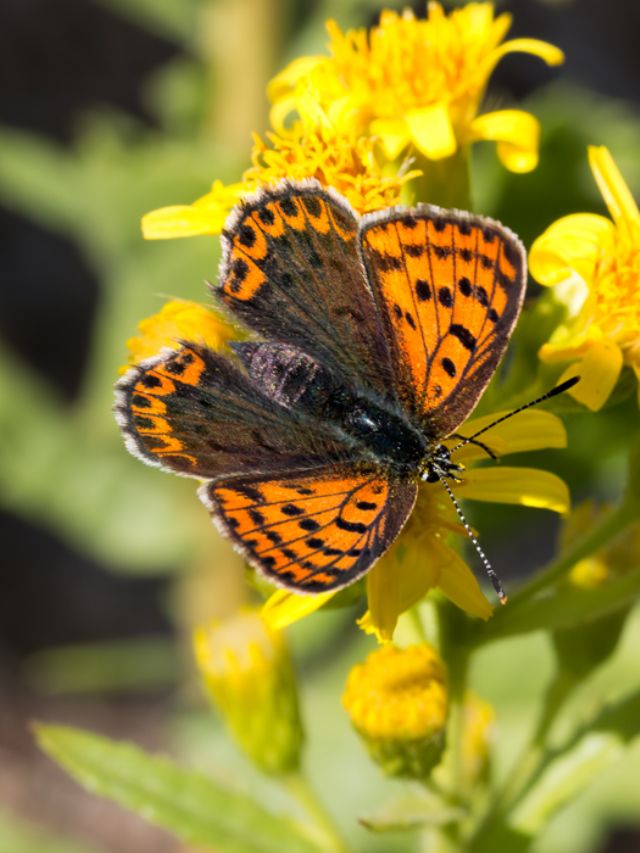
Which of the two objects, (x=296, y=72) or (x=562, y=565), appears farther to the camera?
(x=296, y=72)

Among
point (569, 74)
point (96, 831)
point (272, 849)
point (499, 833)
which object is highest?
point (569, 74)

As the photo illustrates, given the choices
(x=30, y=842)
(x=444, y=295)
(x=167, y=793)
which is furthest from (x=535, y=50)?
(x=30, y=842)

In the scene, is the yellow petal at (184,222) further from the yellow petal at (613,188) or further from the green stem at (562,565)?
the green stem at (562,565)

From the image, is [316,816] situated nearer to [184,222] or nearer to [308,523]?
[308,523]

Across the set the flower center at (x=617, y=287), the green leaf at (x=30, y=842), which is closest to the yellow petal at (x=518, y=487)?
the flower center at (x=617, y=287)

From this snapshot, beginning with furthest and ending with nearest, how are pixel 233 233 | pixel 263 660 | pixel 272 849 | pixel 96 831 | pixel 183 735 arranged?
pixel 96 831, pixel 183 735, pixel 263 660, pixel 272 849, pixel 233 233

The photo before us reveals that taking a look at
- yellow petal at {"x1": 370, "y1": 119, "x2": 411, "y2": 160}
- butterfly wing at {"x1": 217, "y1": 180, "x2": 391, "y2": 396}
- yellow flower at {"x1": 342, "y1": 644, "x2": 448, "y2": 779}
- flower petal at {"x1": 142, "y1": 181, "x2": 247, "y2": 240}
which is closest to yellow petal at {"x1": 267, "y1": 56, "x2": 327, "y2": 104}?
yellow petal at {"x1": 370, "y1": 119, "x2": 411, "y2": 160}

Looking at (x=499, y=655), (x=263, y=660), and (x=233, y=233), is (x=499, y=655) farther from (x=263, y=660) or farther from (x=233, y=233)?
(x=233, y=233)

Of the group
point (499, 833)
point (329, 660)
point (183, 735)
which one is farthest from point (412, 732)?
point (329, 660)
